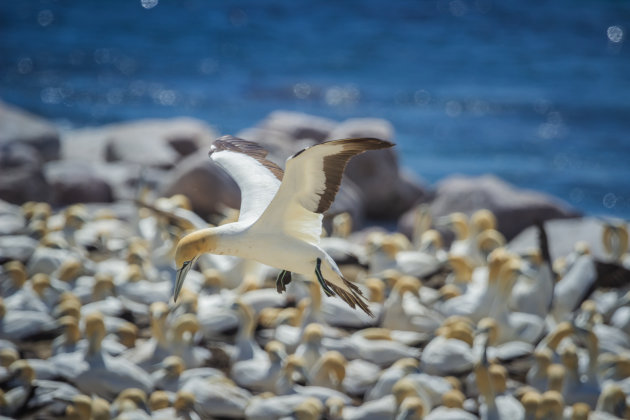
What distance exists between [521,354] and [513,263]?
0.92 meters

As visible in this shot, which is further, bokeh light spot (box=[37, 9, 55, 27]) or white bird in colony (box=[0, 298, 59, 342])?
bokeh light spot (box=[37, 9, 55, 27])

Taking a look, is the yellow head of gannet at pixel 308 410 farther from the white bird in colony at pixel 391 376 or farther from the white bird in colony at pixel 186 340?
the white bird in colony at pixel 186 340

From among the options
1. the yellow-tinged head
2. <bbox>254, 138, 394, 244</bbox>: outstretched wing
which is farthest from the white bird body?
the yellow-tinged head

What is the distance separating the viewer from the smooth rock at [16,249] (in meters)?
9.70

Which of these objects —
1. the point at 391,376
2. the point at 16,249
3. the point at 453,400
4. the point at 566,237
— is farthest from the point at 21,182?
the point at 453,400

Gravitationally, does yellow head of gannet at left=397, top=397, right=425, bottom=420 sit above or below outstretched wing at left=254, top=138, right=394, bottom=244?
below

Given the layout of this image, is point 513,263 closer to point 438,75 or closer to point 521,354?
point 521,354

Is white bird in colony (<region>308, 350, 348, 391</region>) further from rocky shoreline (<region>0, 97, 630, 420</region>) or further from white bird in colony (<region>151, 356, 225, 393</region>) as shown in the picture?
white bird in colony (<region>151, 356, 225, 393</region>)

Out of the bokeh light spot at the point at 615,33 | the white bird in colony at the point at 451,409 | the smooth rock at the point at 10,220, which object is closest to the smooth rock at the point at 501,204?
the smooth rock at the point at 10,220

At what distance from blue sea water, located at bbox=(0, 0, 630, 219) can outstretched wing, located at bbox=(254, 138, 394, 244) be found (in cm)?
1395

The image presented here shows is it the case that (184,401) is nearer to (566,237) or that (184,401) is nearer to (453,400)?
(453,400)

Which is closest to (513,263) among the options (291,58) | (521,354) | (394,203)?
(521,354)

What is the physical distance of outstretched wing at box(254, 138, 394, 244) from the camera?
13.6 feet

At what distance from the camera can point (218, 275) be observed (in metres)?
9.01
